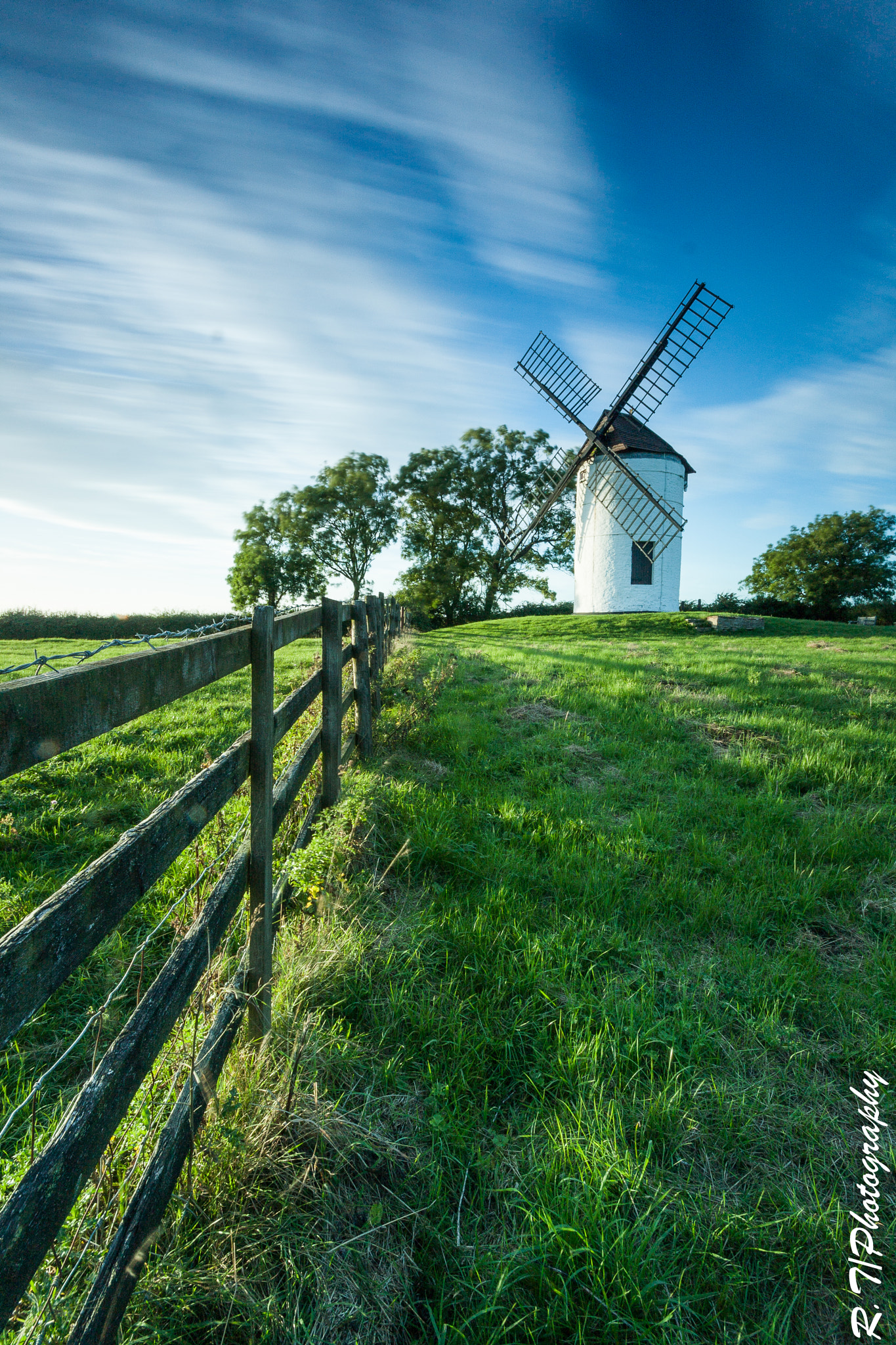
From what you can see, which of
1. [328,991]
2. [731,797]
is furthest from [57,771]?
[731,797]

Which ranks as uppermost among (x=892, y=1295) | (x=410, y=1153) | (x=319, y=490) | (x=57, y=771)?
(x=319, y=490)

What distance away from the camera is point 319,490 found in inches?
1684

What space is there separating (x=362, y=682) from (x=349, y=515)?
130ft

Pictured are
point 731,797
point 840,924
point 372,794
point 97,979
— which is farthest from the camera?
Result: point 731,797

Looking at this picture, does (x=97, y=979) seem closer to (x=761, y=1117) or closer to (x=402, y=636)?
(x=761, y=1117)

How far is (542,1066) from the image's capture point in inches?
104

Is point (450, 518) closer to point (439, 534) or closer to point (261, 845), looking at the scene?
point (439, 534)

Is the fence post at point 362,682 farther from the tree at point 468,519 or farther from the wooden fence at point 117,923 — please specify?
the tree at point 468,519

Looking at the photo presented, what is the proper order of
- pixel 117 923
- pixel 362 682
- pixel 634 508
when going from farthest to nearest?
pixel 634 508, pixel 362 682, pixel 117 923

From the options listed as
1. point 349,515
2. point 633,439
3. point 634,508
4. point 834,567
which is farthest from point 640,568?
point 834,567

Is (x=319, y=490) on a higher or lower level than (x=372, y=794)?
higher

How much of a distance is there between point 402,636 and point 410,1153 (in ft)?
52.7

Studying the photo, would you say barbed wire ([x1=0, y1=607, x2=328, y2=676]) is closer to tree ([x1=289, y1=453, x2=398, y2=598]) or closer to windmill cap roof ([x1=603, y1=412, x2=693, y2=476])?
windmill cap roof ([x1=603, y1=412, x2=693, y2=476])

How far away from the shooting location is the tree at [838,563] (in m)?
46.8
